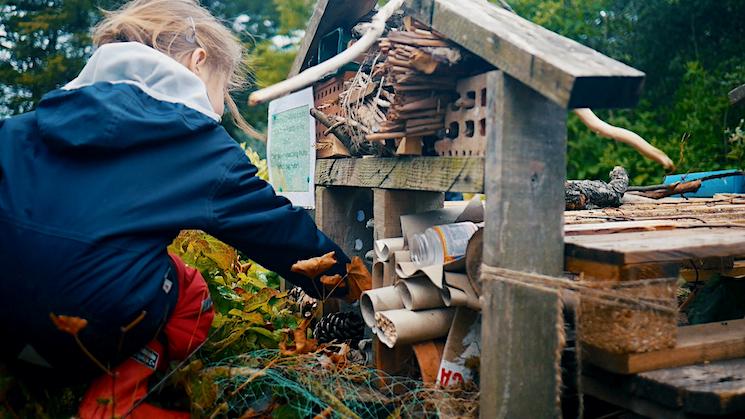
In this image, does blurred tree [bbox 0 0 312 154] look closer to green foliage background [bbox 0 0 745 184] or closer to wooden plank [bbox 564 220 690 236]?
green foliage background [bbox 0 0 745 184]

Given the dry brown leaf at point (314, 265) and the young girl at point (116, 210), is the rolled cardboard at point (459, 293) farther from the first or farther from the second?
the young girl at point (116, 210)

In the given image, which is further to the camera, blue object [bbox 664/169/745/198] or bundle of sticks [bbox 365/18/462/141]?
blue object [bbox 664/169/745/198]

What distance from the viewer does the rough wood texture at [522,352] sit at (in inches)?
73.8

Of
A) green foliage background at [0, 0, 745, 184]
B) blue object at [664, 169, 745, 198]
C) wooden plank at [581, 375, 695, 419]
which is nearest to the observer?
wooden plank at [581, 375, 695, 419]

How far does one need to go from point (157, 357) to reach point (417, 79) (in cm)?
125

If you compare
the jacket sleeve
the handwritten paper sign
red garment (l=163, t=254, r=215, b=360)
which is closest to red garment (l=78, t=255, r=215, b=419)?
red garment (l=163, t=254, r=215, b=360)

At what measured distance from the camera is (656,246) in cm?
173

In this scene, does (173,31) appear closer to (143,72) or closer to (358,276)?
(143,72)

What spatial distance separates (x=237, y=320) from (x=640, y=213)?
168 centimetres

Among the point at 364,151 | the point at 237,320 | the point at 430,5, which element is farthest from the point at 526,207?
the point at 237,320

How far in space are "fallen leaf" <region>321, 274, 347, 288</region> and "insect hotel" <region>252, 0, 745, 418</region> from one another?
16 centimetres

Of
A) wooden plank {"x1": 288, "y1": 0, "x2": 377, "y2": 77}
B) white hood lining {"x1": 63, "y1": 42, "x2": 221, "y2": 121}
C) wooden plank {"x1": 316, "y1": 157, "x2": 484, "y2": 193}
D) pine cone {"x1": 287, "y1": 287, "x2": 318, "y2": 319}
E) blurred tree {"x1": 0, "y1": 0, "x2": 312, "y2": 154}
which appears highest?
blurred tree {"x1": 0, "y1": 0, "x2": 312, "y2": 154}

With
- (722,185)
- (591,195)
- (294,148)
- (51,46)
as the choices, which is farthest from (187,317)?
(51,46)

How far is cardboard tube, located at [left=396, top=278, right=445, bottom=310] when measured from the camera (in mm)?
2320
